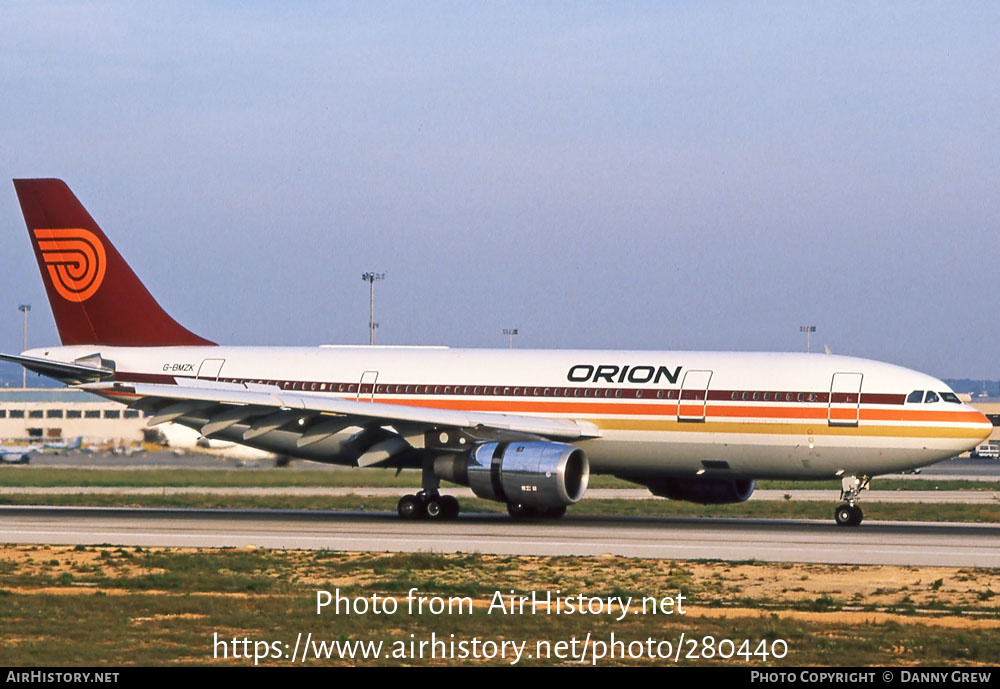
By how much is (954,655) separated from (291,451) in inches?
924

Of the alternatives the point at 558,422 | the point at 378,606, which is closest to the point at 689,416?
the point at 558,422

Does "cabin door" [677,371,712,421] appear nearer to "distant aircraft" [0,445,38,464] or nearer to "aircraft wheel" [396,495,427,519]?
"aircraft wheel" [396,495,427,519]

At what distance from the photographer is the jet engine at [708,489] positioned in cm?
3600

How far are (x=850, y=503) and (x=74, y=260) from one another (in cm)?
2273

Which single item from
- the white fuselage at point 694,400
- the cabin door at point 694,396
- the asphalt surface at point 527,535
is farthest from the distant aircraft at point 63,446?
the cabin door at point 694,396

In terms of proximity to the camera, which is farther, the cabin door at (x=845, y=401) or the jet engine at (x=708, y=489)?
the jet engine at (x=708, y=489)

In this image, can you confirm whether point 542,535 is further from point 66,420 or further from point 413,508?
point 66,420

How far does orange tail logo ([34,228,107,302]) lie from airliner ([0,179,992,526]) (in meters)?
2.96

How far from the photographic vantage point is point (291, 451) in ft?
123

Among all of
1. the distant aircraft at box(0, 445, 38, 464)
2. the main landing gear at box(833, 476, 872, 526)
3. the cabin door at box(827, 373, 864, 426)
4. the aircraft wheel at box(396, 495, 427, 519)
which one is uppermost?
the cabin door at box(827, 373, 864, 426)

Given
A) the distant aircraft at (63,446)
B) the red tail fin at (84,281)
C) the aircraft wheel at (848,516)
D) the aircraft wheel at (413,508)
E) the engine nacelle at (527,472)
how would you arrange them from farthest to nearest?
the distant aircraft at (63,446)
the red tail fin at (84,281)
the aircraft wheel at (413,508)
the aircraft wheel at (848,516)
the engine nacelle at (527,472)

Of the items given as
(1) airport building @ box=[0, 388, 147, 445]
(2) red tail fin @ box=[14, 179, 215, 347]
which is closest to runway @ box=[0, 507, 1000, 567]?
(2) red tail fin @ box=[14, 179, 215, 347]

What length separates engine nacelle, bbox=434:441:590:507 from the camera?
32094 millimetres

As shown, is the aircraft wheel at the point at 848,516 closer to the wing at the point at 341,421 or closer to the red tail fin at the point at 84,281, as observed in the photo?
the wing at the point at 341,421
